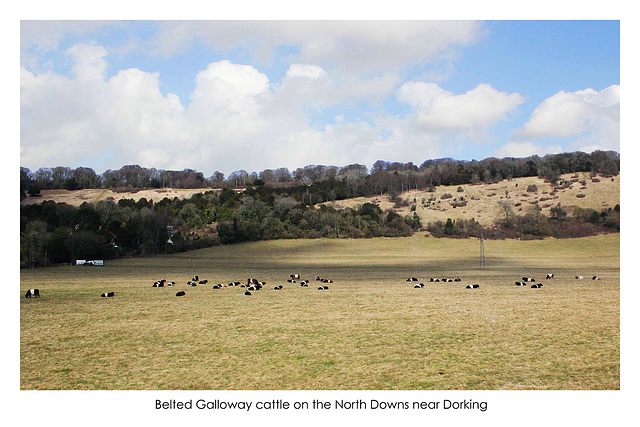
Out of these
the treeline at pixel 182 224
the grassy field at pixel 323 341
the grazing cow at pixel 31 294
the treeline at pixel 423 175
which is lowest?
the grassy field at pixel 323 341

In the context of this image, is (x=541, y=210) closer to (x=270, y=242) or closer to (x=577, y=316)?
(x=270, y=242)

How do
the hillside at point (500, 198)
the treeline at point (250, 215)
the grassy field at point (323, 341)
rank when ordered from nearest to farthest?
the grassy field at point (323, 341)
the treeline at point (250, 215)
the hillside at point (500, 198)

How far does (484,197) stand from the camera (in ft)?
358

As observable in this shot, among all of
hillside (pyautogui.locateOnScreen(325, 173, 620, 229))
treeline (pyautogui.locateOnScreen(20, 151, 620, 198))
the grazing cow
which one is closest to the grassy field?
the grazing cow

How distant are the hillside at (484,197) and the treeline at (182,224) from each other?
7476mm

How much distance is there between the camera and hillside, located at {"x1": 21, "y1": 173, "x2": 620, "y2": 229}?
93550mm

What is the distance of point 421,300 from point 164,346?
1140 centimetres

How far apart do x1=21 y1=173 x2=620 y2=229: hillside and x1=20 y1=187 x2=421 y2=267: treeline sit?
748 cm

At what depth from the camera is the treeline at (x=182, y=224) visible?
5719 cm

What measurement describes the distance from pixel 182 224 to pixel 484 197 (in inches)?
2661

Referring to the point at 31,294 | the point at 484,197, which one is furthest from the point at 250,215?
the point at 31,294

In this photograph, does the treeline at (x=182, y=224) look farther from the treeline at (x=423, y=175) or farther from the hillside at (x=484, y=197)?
the treeline at (x=423, y=175)

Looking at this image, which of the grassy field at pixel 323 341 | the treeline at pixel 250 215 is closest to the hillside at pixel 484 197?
the treeline at pixel 250 215
